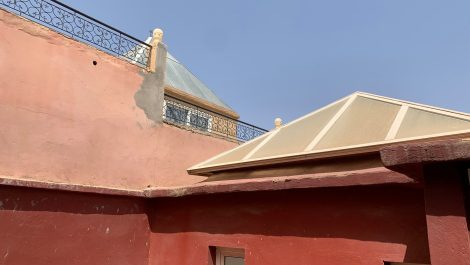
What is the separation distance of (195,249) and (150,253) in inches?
46.5

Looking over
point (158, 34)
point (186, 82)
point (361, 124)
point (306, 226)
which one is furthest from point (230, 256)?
point (186, 82)

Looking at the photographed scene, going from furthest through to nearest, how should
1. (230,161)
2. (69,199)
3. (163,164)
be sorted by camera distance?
(163,164)
(230,161)
(69,199)

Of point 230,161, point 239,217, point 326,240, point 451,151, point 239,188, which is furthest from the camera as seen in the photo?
point 230,161

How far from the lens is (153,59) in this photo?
293 inches

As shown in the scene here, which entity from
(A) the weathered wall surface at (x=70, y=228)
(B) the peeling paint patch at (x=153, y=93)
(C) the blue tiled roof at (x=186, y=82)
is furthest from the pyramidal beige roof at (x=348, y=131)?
(C) the blue tiled roof at (x=186, y=82)

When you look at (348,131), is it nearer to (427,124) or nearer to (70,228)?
(427,124)

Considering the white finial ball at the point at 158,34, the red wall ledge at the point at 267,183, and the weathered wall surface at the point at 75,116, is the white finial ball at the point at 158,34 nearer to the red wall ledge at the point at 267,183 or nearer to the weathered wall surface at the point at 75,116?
the weathered wall surface at the point at 75,116

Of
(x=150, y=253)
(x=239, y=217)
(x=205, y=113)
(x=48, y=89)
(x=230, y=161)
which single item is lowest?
(x=150, y=253)

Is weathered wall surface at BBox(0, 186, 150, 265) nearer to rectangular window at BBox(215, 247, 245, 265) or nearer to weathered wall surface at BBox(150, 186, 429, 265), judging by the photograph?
weathered wall surface at BBox(150, 186, 429, 265)


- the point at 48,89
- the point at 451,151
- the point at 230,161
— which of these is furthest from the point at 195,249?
the point at 451,151

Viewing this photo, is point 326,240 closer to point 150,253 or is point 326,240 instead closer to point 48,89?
point 150,253

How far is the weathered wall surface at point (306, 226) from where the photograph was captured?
339cm

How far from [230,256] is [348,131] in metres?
2.40

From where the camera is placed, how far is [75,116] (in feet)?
19.6
